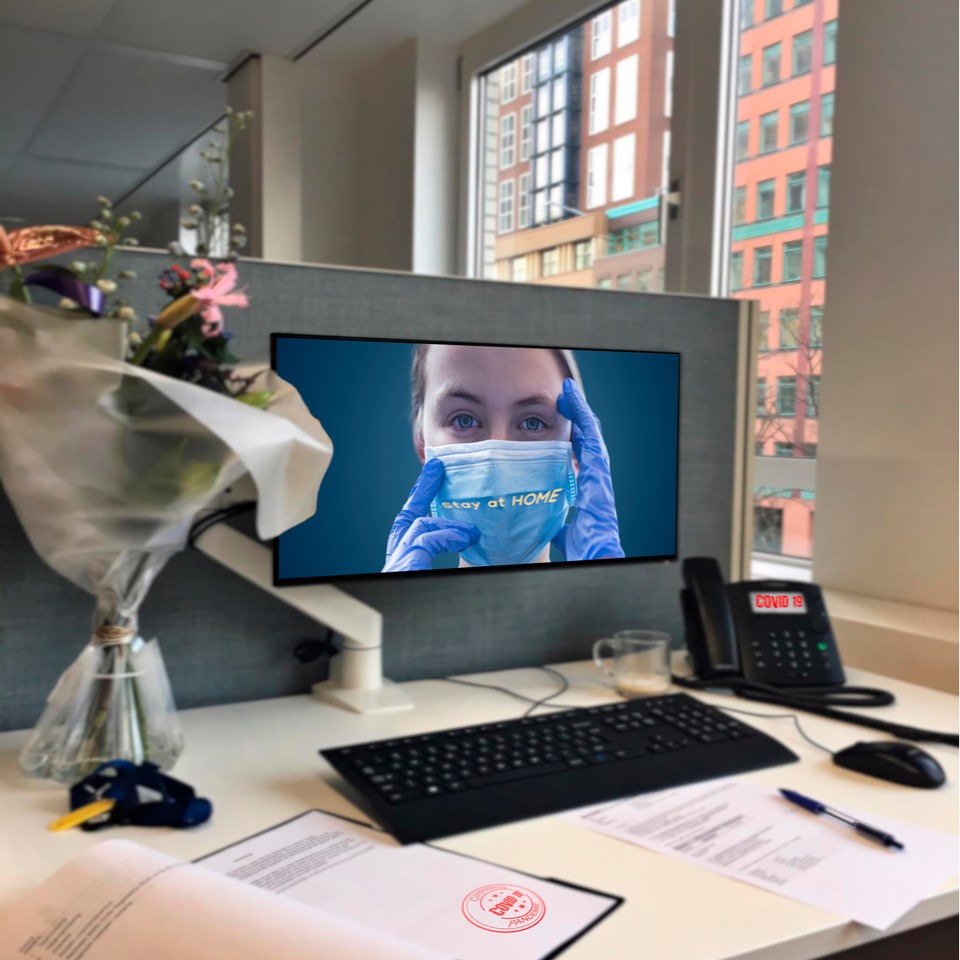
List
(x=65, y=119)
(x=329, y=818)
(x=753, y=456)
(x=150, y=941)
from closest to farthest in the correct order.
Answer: (x=150, y=941) < (x=329, y=818) < (x=753, y=456) < (x=65, y=119)

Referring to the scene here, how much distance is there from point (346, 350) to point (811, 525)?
3.71 ft

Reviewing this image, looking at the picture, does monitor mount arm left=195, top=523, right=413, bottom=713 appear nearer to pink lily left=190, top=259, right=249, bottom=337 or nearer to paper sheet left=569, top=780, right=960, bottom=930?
pink lily left=190, top=259, right=249, bottom=337

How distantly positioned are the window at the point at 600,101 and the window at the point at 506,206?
41 cm

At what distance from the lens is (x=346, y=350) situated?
1046mm

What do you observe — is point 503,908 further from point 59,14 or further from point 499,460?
point 59,14

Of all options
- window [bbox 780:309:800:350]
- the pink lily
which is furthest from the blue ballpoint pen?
window [bbox 780:309:800:350]

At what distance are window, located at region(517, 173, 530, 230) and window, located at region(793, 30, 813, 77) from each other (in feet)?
3.04

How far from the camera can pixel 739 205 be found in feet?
6.86

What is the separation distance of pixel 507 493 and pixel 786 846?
0.48m

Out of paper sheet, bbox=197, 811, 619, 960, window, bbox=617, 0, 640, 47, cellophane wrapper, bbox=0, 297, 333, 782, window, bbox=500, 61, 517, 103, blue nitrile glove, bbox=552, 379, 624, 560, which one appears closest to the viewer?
paper sheet, bbox=197, 811, 619, 960

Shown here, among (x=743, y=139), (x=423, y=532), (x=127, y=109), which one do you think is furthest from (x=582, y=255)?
(x=127, y=109)

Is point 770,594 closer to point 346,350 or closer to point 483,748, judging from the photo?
point 483,748

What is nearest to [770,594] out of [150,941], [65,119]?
[150,941]

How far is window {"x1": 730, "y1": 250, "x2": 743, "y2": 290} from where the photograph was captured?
208cm
